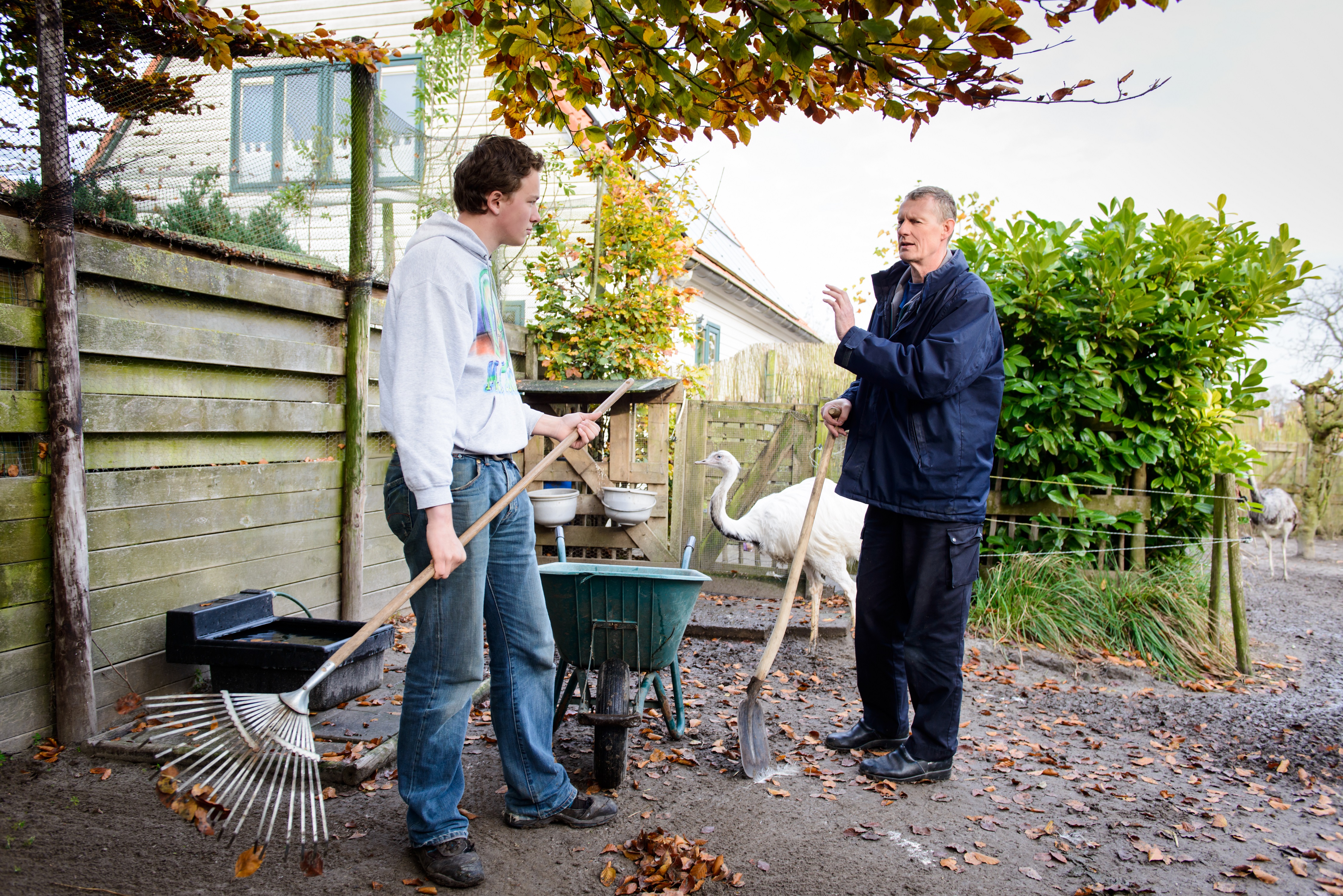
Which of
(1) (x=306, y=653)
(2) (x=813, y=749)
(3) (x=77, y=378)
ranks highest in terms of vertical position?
(3) (x=77, y=378)

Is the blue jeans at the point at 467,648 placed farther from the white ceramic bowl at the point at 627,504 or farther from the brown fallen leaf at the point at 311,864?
the white ceramic bowl at the point at 627,504

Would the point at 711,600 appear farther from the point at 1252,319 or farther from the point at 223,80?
the point at 223,80

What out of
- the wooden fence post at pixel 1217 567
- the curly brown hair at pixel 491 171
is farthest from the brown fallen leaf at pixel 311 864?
the wooden fence post at pixel 1217 567

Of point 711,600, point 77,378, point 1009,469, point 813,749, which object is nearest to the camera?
point 77,378

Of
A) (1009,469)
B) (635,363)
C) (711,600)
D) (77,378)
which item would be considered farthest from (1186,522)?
(77,378)

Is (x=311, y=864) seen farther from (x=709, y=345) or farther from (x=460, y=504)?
(x=709, y=345)

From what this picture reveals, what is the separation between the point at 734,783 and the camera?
10.5 ft

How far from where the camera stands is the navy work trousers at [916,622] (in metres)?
3.08

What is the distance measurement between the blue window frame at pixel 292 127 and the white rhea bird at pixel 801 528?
10.4 feet

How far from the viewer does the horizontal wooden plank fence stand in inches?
120

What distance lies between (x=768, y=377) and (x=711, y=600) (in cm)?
369

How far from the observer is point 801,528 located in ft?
17.4

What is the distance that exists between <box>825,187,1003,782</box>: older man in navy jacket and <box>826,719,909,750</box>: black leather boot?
135 millimetres

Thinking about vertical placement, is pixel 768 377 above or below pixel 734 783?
above
